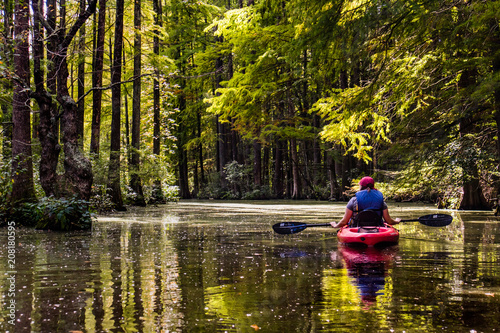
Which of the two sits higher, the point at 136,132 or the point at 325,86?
the point at 325,86

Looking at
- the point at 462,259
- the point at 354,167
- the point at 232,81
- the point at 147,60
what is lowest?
the point at 462,259

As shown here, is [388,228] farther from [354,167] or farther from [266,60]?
[354,167]

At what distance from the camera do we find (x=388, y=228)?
906 centimetres

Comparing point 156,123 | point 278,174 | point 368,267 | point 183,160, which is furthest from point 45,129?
point 183,160

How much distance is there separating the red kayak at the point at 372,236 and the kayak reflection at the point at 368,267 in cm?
13

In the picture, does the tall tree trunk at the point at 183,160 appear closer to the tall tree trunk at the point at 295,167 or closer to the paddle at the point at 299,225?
the tall tree trunk at the point at 295,167

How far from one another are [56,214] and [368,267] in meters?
8.51

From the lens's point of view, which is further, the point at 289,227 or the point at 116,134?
the point at 116,134

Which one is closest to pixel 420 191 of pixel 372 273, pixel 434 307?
pixel 372 273

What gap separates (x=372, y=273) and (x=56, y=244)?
20.5ft

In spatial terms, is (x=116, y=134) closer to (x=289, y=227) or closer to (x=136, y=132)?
(x=136, y=132)

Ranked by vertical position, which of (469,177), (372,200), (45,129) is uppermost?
(45,129)

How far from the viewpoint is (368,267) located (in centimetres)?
699

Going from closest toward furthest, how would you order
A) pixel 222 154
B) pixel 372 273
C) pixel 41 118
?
pixel 372 273, pixel 41 118, pixel 222 154
